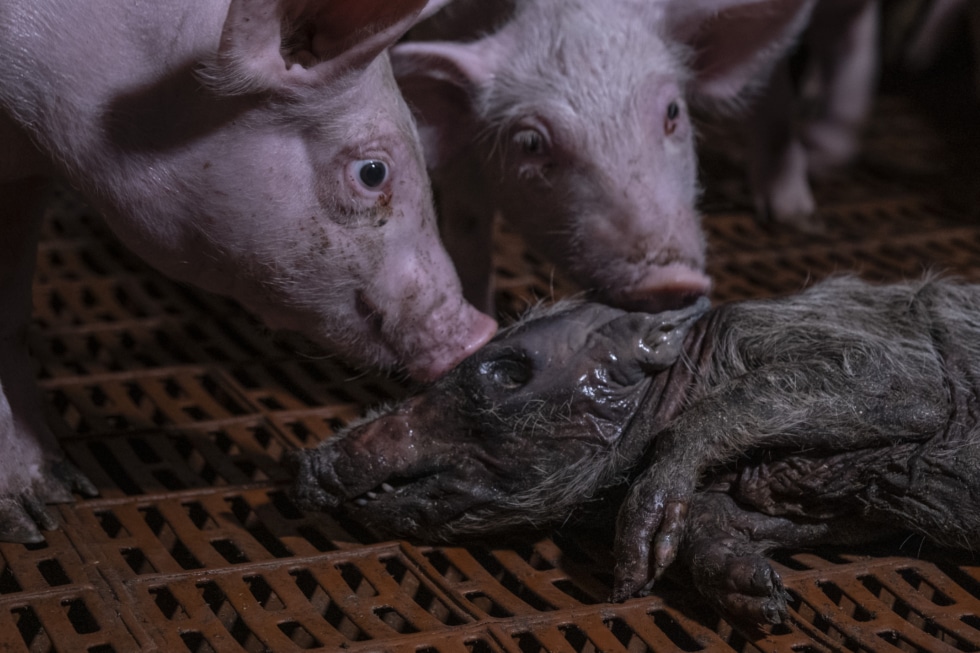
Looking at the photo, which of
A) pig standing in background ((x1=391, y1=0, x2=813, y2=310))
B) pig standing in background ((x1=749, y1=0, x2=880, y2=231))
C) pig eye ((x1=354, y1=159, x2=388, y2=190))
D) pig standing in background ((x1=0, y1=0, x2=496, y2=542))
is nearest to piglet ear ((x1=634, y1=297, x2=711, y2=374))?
pig standing in background ((x1=391, y1=0, x2=813, y2=310))

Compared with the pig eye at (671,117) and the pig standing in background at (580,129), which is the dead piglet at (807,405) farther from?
the pig eye at (671,117)

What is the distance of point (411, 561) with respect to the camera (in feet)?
8.21

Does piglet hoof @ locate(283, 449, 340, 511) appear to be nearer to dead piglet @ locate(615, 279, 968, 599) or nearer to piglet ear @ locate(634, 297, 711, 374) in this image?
dead piglet @ locate(615, 279, 968, 599)

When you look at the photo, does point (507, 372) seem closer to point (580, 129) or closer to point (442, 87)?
point (580, 129)

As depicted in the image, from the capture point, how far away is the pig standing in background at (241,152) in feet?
7.89

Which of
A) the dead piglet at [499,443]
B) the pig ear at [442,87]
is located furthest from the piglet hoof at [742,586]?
the pig ear at [442,87]

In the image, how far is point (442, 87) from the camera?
11.5ft

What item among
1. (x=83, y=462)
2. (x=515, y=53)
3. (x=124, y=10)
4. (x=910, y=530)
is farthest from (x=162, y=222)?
(x=910, y=530)

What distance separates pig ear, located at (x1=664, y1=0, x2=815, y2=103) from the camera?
3.52 m

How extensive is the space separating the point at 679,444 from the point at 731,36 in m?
1.63

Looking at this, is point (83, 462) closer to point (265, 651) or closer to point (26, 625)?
point (26, 625)

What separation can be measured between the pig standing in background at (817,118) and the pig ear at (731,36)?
2.45 feet

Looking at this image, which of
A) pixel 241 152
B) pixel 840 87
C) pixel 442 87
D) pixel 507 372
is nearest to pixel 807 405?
pixel 507 372

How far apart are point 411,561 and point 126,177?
3.09 feet
